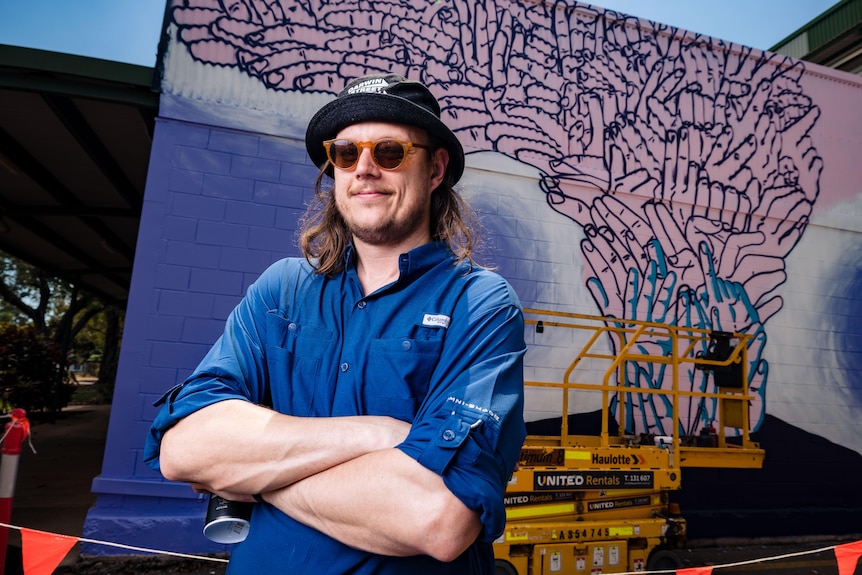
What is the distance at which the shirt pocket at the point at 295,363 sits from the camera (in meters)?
1.39

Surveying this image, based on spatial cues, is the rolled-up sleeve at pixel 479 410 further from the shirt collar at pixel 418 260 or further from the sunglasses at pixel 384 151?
the sunglasses at pixel 384 151

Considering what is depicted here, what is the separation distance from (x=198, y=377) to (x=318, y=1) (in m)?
5.39

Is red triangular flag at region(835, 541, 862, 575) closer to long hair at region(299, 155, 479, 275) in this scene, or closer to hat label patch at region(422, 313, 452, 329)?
long hair at region(299, 155, 479, 275)

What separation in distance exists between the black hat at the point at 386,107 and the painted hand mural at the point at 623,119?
14.3 feet

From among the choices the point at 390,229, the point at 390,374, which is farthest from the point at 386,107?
the point at 390,374

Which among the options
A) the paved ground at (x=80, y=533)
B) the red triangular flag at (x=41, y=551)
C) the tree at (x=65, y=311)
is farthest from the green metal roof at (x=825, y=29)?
the tree at (x=65, y=311)

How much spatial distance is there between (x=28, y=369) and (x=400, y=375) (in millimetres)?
14547

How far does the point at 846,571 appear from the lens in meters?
3.70

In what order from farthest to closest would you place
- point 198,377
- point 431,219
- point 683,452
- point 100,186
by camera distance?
point 100,186, point 683,452, point 431,219, point 198,377

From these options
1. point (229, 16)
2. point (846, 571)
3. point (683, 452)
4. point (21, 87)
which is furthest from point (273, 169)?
point (846, 571)

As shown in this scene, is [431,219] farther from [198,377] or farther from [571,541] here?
[571,541]

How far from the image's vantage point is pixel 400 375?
4.32 feet

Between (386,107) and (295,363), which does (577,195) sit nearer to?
(386,107)

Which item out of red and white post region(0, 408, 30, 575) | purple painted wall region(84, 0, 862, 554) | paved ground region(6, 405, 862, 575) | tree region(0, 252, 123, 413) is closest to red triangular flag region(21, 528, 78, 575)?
red and white post region(0, 408, 30, 575)
